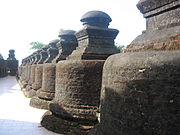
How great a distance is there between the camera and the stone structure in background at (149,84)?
1931 mm

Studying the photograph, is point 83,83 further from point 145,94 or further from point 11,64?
point 11,64

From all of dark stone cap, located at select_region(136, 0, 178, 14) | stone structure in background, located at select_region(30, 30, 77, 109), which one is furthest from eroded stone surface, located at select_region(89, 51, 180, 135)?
stone structure in background, located at select_region(30, 30, 77, 109)

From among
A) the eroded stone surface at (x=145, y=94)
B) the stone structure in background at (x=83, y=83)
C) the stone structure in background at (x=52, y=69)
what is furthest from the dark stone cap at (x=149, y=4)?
the stone structure in background at (x=52, y=69)

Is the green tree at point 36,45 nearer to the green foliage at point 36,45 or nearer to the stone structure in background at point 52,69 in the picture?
the green foliage at point 36,45

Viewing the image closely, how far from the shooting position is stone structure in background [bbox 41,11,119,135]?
4414 millimetres

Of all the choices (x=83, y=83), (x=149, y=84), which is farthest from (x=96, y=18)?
(x=149, y=84)

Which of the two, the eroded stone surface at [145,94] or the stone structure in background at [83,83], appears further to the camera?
the stone structure in background at [83,83]

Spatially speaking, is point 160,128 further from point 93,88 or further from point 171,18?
point 93,88

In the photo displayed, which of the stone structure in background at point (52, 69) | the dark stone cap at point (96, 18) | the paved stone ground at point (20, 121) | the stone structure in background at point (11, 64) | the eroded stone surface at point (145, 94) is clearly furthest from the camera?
the stone structure in background at point (11, 64)

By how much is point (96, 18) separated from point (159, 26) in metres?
2.70

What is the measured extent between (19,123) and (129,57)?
4.04 meters

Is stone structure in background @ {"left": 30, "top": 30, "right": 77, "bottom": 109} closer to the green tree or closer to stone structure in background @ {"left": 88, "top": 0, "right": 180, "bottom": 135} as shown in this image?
stone structure in background @ {"left": 88, "top": 0, "right": 180, "bottom": 135}

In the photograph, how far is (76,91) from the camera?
4516mm

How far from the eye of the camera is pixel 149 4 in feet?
9.05
